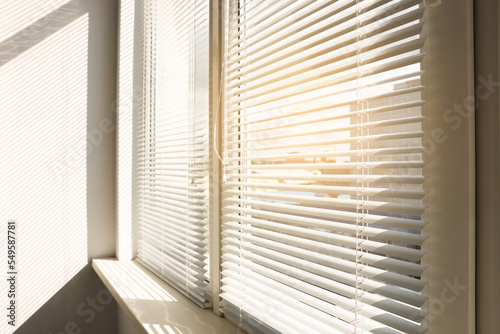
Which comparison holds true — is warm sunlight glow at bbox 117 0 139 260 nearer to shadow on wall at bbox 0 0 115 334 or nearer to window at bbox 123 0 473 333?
shadow on wall at bbox 0 0 115 334

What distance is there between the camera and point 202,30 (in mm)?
1390

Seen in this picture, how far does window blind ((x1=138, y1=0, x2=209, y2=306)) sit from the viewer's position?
1368mm

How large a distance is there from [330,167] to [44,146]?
1.67 metres

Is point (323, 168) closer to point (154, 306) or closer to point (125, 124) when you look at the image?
point (154, 306)

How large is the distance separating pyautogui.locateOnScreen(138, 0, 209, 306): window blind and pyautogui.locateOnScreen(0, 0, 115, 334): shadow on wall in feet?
1.12

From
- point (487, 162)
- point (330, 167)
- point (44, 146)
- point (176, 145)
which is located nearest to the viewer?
point (487, 162)

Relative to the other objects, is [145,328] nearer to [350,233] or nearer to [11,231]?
[350,233]

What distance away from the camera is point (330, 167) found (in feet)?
2.57

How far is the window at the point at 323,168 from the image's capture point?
0.61 m

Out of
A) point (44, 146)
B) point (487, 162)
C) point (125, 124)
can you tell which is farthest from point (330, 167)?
point (44, 146)

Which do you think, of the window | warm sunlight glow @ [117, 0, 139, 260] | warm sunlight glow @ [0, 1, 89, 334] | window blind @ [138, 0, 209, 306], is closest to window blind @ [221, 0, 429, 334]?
the window

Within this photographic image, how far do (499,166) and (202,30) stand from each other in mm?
1121

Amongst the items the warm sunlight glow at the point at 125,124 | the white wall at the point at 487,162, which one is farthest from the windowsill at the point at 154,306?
the white wall at the point at 487,162

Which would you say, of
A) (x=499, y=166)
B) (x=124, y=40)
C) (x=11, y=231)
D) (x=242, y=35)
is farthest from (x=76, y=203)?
(x=499, y=166)
